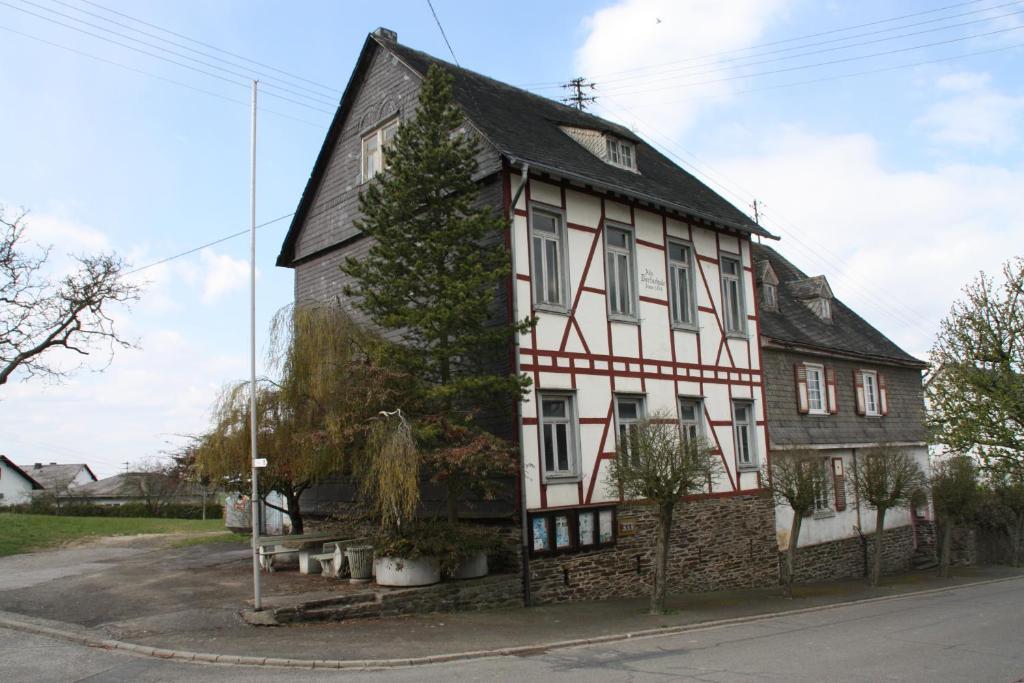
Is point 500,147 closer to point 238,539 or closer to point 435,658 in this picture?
point 435,658

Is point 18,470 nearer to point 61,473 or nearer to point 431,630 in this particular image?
point 61,473

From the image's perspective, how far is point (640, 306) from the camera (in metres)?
18.7

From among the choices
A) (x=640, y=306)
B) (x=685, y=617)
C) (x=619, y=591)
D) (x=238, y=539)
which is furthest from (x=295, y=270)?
(x=685, y=617)

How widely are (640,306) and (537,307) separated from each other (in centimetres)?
327

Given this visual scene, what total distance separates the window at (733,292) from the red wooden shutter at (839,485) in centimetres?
655

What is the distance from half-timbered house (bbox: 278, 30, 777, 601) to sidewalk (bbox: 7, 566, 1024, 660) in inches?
47.8

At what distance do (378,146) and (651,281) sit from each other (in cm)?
686

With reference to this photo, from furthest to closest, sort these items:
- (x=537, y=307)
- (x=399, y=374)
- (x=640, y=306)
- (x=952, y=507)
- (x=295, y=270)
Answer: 1. (x=952, y=507)
2. (x=295, y=270)
3. (x=640, y=306)
4. (x=537, y=307)
5. (x=399, y=374)

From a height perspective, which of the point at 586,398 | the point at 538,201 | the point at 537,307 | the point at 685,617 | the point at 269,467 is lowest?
the point at 685,617

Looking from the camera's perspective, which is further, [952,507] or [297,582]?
[952,507]

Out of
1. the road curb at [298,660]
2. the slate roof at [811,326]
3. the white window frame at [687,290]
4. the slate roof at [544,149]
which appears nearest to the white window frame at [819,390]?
the slate roof at [811,326]

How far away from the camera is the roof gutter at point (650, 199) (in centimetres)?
1659

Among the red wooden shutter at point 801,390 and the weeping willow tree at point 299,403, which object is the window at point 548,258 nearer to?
the weeping willow tree at point 299,403

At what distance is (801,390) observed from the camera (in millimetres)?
24250
